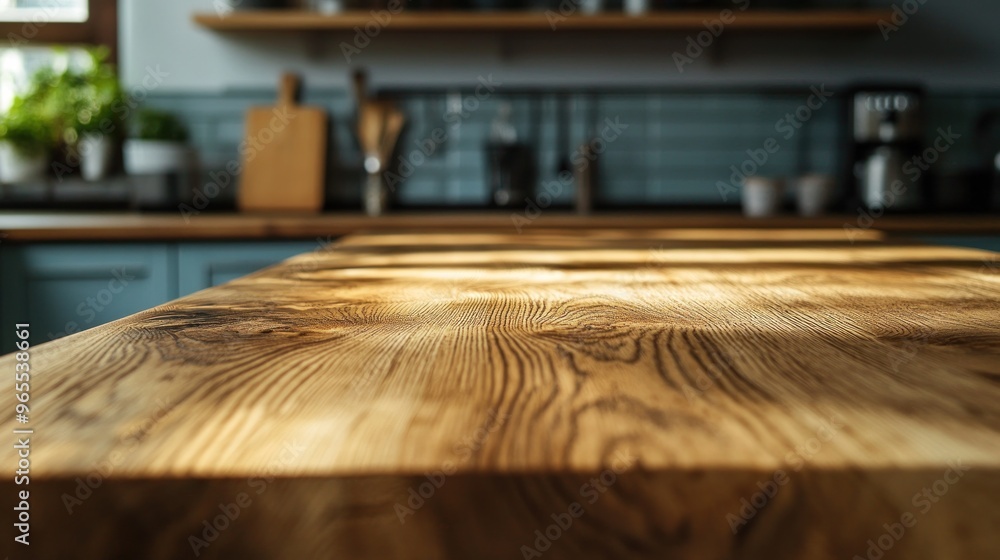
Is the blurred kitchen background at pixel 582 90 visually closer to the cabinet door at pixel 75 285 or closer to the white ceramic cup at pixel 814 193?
the white ceramic cup at pixel 814 193

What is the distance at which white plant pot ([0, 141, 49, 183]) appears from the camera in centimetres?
280

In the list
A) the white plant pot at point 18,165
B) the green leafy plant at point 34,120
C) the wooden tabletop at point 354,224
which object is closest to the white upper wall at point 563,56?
the green leafy plant at point 34,120

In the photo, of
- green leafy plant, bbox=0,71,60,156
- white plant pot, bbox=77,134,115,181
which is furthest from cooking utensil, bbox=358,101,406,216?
green leafy plant, bbox=0,71,60,156

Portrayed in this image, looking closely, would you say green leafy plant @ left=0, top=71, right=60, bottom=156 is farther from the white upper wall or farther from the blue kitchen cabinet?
the blue kitchen cabinet

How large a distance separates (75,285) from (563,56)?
5.71 feet

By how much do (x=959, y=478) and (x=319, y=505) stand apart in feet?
0.76

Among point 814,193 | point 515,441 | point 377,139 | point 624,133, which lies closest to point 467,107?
point 377,139

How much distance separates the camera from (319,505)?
295 mm

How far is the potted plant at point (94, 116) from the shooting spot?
284cm

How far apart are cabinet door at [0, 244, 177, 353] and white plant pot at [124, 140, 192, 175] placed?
0.57 metres

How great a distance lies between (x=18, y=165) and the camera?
2814mm

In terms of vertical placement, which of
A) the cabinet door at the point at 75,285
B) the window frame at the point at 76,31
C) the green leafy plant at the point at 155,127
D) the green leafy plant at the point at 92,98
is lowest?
the cabinet door at the point at 75,285

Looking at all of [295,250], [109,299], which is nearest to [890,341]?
[295,250]

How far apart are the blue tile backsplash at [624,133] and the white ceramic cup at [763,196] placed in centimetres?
26
